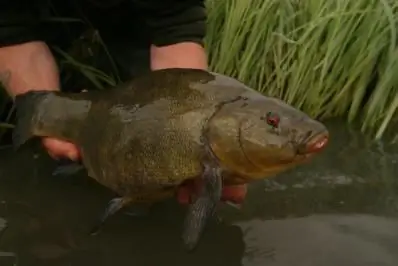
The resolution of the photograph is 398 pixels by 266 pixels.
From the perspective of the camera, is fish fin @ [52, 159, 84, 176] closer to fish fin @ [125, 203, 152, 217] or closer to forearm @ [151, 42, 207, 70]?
fish fin @ [125, 203, 152, 217]

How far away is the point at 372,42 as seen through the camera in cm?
303

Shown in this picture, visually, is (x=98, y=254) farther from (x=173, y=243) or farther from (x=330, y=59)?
(x=330, y=59)

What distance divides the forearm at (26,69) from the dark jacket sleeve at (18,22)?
0.02 metres

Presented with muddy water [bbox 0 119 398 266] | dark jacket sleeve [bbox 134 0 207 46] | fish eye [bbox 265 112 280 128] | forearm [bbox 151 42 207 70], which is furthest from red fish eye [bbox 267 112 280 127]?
dark jacket sleeve [bbox 134 0 207 46]

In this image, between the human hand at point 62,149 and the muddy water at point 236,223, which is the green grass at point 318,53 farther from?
the human hand at point 62,149

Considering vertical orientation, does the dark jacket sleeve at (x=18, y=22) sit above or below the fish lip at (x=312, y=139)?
below

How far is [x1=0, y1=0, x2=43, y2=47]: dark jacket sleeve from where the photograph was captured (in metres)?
2.57

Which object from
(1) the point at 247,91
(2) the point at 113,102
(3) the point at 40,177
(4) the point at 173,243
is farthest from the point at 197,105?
(3) the point at 40,177

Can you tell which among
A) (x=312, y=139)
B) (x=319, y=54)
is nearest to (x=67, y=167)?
(x=312, y=139)

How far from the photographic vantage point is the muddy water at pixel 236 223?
2104mm

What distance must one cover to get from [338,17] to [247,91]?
1166mm

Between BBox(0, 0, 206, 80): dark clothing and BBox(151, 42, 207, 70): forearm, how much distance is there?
29 mm

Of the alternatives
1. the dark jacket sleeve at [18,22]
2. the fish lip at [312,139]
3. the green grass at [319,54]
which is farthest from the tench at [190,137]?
the green grass at [319,54]

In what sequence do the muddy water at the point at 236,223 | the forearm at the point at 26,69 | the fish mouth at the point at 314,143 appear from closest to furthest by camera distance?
the fish mouth at the point at 314,143 → the muddy water at the point at 236,223 → the forearm at the point at 26,69
